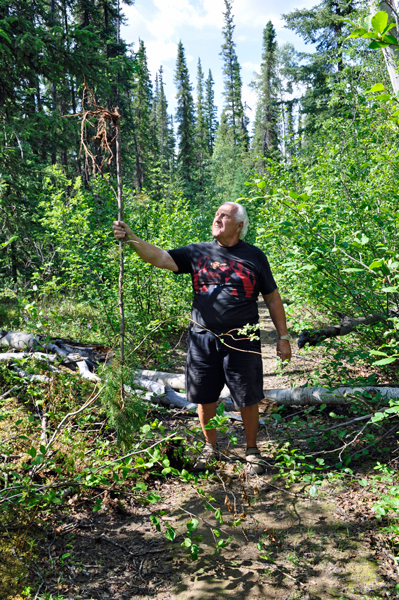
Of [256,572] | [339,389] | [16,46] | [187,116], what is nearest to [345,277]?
[339,389]

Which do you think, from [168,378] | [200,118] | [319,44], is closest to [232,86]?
[200,118]

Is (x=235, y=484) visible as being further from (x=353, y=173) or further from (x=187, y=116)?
(x=187, y=116)

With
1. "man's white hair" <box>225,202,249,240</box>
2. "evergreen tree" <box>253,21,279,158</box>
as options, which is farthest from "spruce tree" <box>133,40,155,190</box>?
"man's white hair" <box>225,202,249,240</box>

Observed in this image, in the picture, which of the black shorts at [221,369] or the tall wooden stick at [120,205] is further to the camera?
the black shorts at [221,369]

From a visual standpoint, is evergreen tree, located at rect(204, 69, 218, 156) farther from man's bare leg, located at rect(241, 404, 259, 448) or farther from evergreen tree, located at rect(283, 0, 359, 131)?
man's bare leg, located at rect(241, 404, 259, 448)

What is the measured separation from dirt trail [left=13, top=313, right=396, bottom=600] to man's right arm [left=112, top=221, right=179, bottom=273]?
1.67 meters

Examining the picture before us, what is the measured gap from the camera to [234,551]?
2.32 meters

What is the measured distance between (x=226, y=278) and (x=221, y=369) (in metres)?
0.78

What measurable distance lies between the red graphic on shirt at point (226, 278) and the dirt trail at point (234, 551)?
1.43 m

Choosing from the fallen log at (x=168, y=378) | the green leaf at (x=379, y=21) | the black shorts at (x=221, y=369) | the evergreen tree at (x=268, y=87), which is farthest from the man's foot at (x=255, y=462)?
the evergreen tree at (x=268, y=87)

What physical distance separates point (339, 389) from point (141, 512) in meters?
2.30

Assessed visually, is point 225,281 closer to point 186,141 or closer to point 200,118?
point 186,141

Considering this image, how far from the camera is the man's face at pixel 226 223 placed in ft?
10.4

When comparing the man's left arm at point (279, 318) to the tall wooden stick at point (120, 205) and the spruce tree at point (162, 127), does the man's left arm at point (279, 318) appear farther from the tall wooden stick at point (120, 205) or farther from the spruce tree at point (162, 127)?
the spruce tree at point (162, 127)
